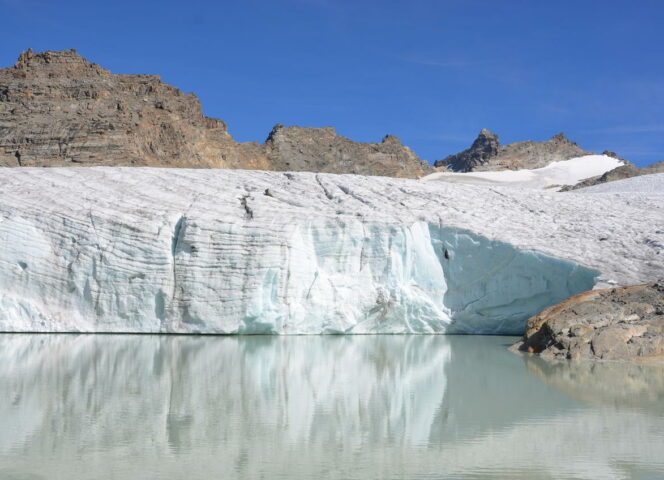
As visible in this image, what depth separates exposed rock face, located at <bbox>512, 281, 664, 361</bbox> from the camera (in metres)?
11.0

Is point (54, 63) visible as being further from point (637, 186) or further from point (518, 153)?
point (518, 153)

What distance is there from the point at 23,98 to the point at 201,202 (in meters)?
32.3

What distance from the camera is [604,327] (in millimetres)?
11562

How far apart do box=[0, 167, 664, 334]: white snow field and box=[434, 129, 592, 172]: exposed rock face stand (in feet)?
197

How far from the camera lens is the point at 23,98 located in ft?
140

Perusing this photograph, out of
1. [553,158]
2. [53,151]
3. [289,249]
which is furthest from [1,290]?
[553,158]

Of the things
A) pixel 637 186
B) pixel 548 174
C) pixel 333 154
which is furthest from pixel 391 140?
pixel 637 186

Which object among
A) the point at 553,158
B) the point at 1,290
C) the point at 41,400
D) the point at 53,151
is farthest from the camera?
the point at 553,158

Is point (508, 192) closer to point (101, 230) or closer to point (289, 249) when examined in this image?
point (289, 249)

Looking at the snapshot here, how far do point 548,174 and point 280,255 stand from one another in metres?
60.0

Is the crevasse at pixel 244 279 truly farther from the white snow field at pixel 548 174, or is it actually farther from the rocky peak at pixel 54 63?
the white snow field at pixel 548 174

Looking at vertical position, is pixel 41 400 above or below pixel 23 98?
below

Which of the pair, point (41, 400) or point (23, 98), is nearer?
point (41, 400)

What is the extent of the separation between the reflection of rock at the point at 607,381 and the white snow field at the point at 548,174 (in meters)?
51.1
